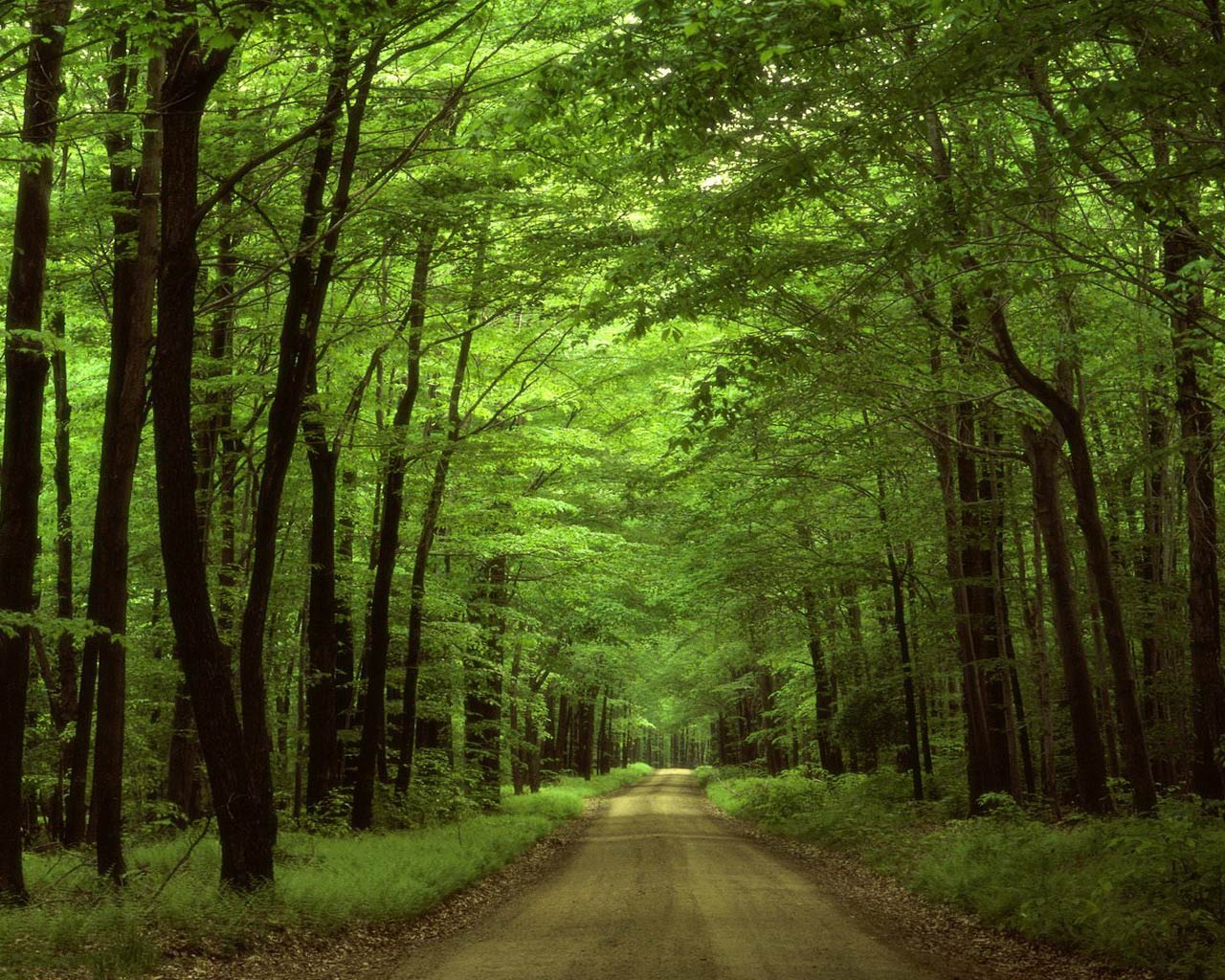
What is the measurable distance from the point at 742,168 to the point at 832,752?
73.5ft

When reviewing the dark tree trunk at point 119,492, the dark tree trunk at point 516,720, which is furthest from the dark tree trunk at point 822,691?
the dark tree trunk at point 119,492

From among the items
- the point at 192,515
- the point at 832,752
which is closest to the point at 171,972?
the point at 192,515

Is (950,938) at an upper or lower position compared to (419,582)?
lower

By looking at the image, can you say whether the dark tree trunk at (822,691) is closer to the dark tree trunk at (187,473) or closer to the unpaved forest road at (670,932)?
the unpaved forest road at (670,932)

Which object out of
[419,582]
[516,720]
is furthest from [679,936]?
[516,720]

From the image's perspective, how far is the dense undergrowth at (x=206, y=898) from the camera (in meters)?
7.86

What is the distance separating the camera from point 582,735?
49.9 meters

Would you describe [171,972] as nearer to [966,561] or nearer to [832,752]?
[966,561]

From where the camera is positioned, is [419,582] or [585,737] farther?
[585,737]

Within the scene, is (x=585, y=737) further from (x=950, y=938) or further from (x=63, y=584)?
(x=950, y=938)

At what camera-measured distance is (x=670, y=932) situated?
32.7 ft

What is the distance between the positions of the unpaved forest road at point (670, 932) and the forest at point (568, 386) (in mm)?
1373

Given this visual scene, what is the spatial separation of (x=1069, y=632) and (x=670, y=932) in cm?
672

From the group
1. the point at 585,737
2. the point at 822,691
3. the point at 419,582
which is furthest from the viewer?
the point at 585,737
